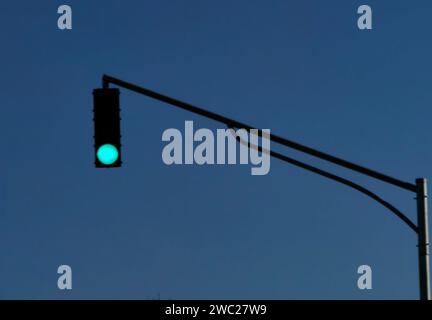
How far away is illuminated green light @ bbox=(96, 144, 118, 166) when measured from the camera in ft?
34.2

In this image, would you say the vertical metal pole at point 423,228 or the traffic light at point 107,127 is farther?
the vertical metal pole at point 423,228

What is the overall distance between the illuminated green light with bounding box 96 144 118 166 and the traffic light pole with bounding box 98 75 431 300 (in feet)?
3.11

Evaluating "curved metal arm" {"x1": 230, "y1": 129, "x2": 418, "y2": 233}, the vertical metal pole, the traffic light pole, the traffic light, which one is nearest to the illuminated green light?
the traffic light

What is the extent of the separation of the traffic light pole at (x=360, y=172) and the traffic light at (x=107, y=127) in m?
0.27

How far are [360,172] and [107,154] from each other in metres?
3.52

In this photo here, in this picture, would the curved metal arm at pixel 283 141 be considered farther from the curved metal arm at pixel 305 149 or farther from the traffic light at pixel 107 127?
the traffic light at pixel 107 127

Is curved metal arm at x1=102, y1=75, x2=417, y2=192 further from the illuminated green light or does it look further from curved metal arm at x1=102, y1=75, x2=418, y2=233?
the illuminated green light

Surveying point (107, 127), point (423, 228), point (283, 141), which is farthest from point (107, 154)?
point (423, 228)

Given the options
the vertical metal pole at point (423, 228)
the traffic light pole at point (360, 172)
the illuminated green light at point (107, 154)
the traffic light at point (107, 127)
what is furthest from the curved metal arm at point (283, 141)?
the illuminated green light at point (107, 154)

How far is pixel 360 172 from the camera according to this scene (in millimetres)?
10711

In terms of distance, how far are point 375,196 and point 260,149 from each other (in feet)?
5.95

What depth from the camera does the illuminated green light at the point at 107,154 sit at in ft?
34.2
